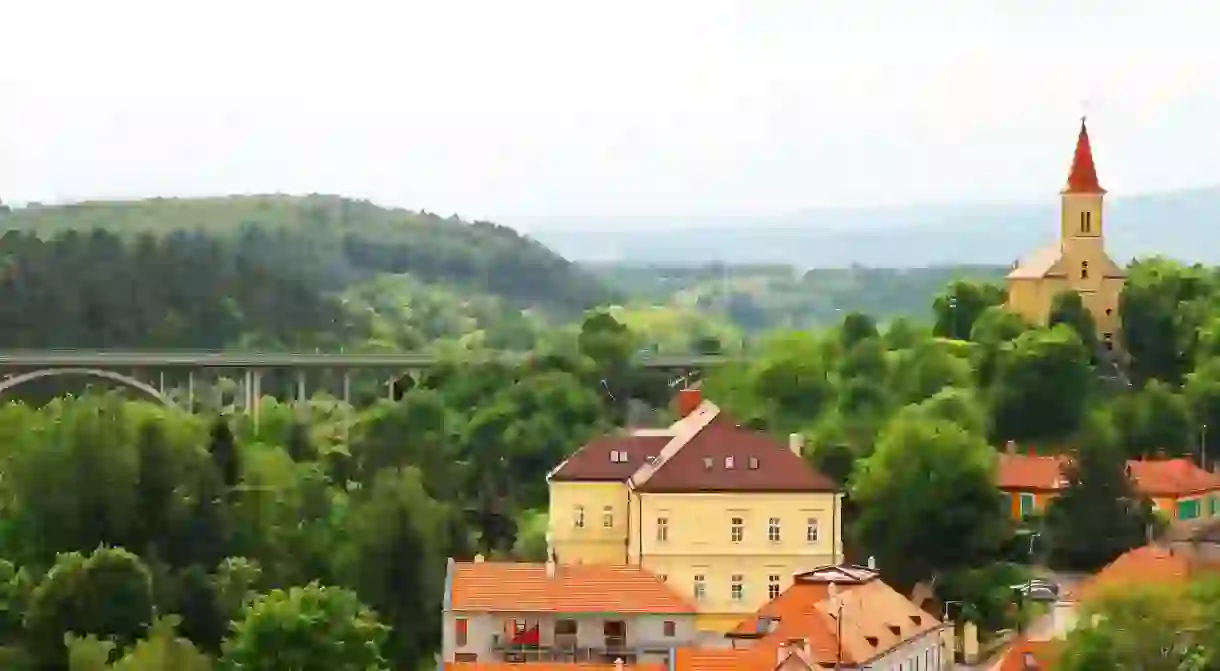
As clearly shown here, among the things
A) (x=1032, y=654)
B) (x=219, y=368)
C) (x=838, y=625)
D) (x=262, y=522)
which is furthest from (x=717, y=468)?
(x=219, y=368)

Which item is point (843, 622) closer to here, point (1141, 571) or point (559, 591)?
point (559, 591)

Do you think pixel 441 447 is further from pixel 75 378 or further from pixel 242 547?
pixel 75 378

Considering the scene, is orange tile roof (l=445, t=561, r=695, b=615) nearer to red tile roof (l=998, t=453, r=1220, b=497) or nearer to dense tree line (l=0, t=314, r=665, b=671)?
dense tree line (l=0, t=314, r=665, b=671)

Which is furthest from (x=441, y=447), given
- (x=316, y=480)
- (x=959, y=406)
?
(x=959, y=406)

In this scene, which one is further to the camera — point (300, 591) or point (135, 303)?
point (135, 303)

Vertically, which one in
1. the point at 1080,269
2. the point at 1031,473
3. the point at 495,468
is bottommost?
the point at 495,468

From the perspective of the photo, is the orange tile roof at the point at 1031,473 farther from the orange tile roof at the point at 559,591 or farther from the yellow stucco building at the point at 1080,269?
the orange tile roof at the point at 559,591

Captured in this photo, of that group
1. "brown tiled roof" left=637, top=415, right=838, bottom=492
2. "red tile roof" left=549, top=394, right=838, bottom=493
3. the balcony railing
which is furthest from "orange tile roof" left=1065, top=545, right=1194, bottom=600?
the balcony railing
